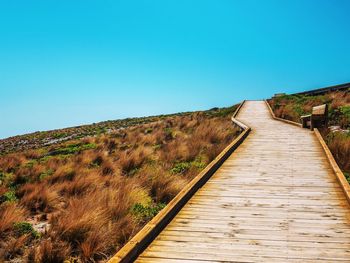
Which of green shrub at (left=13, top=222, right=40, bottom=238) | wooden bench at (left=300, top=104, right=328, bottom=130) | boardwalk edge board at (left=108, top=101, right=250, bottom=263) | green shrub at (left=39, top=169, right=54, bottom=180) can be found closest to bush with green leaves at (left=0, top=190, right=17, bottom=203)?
green shrub at (left=13, top=222, right=40, bottom=238)

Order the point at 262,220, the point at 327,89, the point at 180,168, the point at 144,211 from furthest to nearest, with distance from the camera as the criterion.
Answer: the point at 327,89 → the point at 180,168 → the point at 144,211 → the point at 262,220

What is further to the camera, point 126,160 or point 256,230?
point 126,160

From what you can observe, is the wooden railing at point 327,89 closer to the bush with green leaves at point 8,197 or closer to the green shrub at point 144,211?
the green shrub at point 144,211

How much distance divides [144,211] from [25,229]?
215 cm

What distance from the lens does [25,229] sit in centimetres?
643

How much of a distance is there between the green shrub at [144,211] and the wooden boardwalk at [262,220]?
929 mm

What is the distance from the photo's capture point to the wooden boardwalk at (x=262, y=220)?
405 centimetres

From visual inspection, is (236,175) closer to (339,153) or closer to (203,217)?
(203,217)

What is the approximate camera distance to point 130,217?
20.8 feet

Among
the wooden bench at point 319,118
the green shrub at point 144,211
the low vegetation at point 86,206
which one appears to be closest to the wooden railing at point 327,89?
the wooden bench at point 319,118

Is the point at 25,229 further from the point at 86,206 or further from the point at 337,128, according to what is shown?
the point at 337,128

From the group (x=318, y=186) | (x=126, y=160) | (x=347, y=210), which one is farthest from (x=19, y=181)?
(x=347, y=210)

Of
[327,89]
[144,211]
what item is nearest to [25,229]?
[144,211]

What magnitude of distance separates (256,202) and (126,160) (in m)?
7.06
